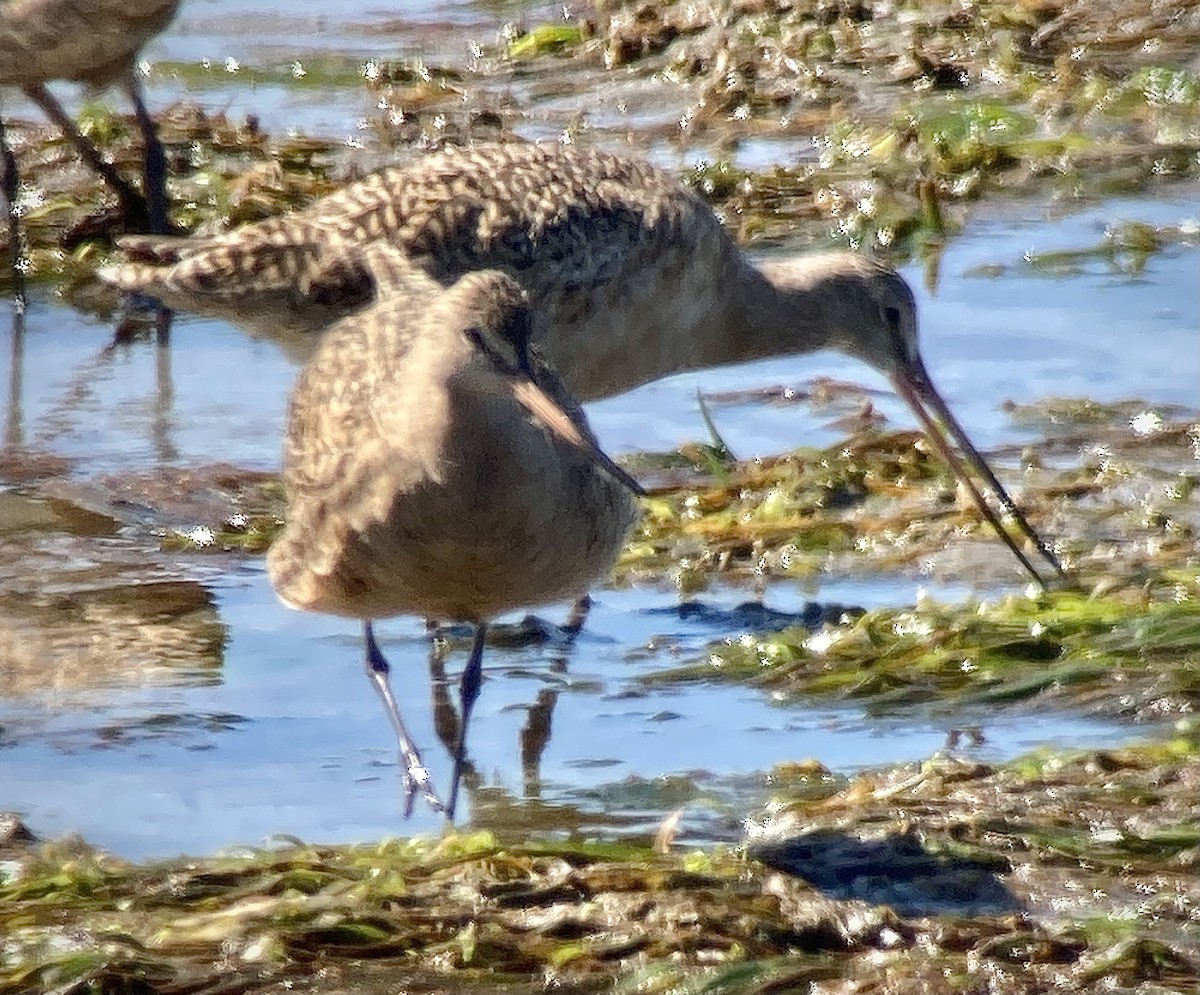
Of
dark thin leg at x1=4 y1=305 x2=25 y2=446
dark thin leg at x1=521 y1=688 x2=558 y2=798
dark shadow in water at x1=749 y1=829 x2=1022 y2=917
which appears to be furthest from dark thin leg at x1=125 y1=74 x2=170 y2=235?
dark shadow in water at x1=749 y1=829 x2=1022 y2=917

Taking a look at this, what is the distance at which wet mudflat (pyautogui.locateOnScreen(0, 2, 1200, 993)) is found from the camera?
11.1 ft

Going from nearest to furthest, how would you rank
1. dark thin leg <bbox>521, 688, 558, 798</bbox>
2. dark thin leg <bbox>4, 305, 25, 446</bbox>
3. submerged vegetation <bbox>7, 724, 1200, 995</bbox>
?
1. submerged vegetation <bbox>7, 724, 1200, 995</bbox>
2. dark thin leg <bbox>521, 688, 558, 798</bbox>
3. dark thin leg <bbox>4, 305, 25, 446</bbox>

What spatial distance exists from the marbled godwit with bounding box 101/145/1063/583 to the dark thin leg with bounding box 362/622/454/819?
87 cm

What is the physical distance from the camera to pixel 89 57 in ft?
25.4

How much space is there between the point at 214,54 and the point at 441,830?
23.1 feet

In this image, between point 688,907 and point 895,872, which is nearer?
point 688,907

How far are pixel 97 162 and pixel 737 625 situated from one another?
3725 millimetres

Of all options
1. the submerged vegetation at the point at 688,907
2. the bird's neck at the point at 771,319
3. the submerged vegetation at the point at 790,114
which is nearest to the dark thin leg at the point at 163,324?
the submerged vegetation at the point at 790,114

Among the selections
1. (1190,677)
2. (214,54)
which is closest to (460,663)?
(1190,677)

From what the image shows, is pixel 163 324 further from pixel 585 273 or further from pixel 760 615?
pixel 760 615

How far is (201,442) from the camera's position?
6.14 m

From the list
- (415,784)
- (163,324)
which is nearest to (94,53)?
(163,324)

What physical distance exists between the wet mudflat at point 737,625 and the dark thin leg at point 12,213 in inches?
3.8

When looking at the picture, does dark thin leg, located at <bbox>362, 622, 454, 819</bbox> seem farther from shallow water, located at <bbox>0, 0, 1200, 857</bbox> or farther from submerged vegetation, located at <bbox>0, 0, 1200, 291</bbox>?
submerged vegetation, located at <bbox>0, 0, 1200, 291</bbox>
